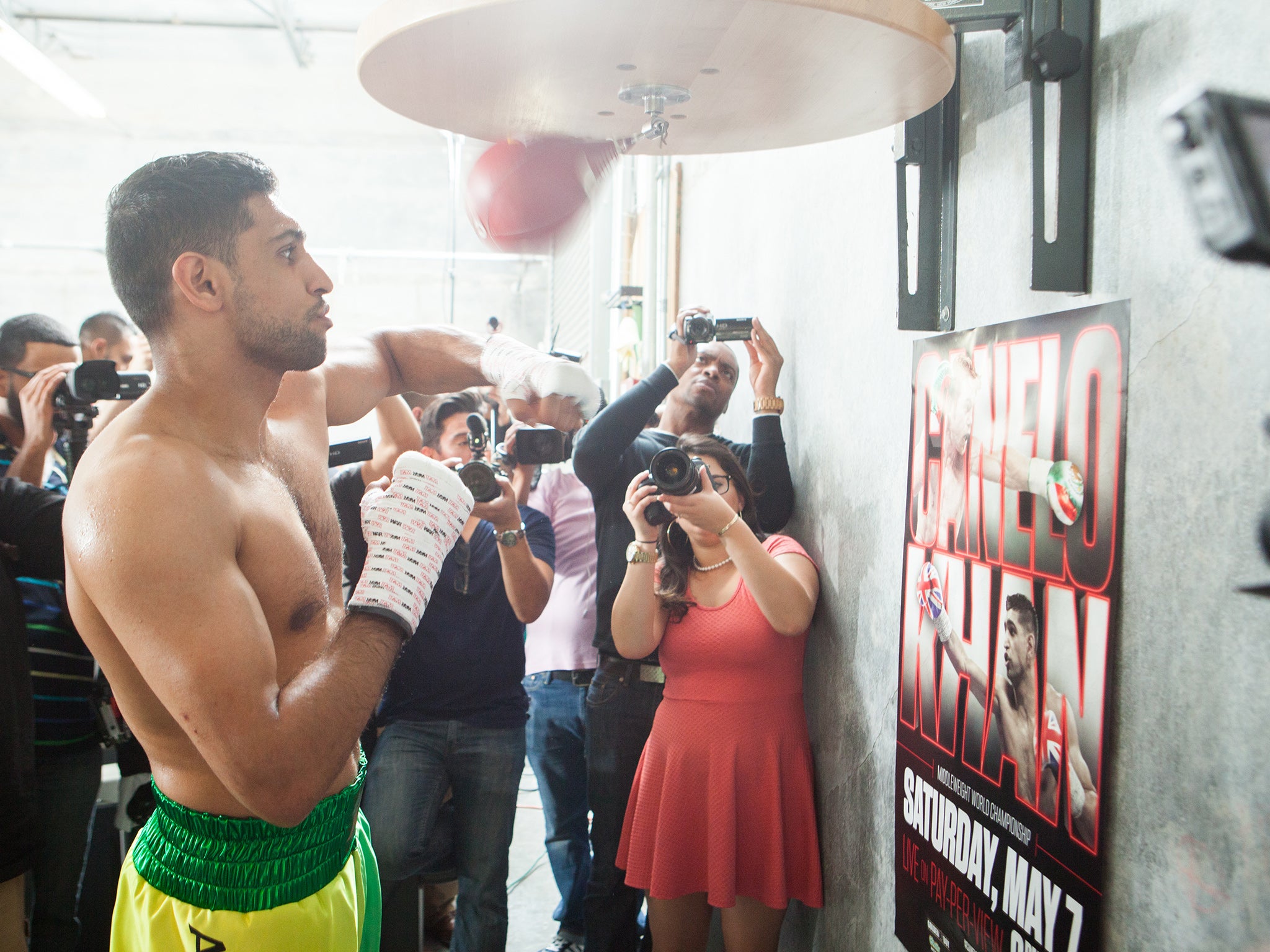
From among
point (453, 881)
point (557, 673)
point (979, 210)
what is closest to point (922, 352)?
point (979, 210)

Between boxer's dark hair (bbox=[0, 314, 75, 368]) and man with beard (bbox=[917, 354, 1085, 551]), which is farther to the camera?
boxer's dark hair (bbox=[0, 314, 75, 368])

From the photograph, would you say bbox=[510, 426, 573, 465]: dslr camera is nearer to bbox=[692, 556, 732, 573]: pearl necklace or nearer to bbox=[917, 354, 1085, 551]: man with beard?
bbox=[692, 556, 732, 573]: pearl necklace

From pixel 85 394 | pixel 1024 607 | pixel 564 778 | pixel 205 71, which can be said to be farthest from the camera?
pixel 205 71

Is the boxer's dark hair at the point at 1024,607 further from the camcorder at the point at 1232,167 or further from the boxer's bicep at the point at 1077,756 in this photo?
the camcorder at the point at 1232,167

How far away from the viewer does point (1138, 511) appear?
3.56 feet

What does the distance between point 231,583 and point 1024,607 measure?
42.6 inches

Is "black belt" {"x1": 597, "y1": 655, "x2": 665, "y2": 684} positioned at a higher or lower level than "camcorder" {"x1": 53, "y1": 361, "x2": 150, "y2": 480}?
lower

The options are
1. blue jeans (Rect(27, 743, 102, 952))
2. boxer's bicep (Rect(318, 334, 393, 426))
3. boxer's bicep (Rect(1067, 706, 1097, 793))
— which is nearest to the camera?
boxer's bicep (Rect(1067, 706, 1097, 793))

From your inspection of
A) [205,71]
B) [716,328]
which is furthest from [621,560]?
[205,71]

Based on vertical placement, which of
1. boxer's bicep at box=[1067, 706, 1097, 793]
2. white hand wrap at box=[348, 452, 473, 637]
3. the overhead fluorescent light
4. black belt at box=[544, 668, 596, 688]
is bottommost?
black belt at box=[544, 668, 596, 688]

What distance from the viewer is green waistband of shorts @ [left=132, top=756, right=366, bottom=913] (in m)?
1.31

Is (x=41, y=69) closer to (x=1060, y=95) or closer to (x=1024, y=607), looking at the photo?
(x=1060, y=95)

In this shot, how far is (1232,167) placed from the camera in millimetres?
444

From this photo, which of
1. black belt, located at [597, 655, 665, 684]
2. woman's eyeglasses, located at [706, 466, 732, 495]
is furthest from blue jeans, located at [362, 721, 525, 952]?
woman's eyeglasses, located at [706, 466, 732, 495]
